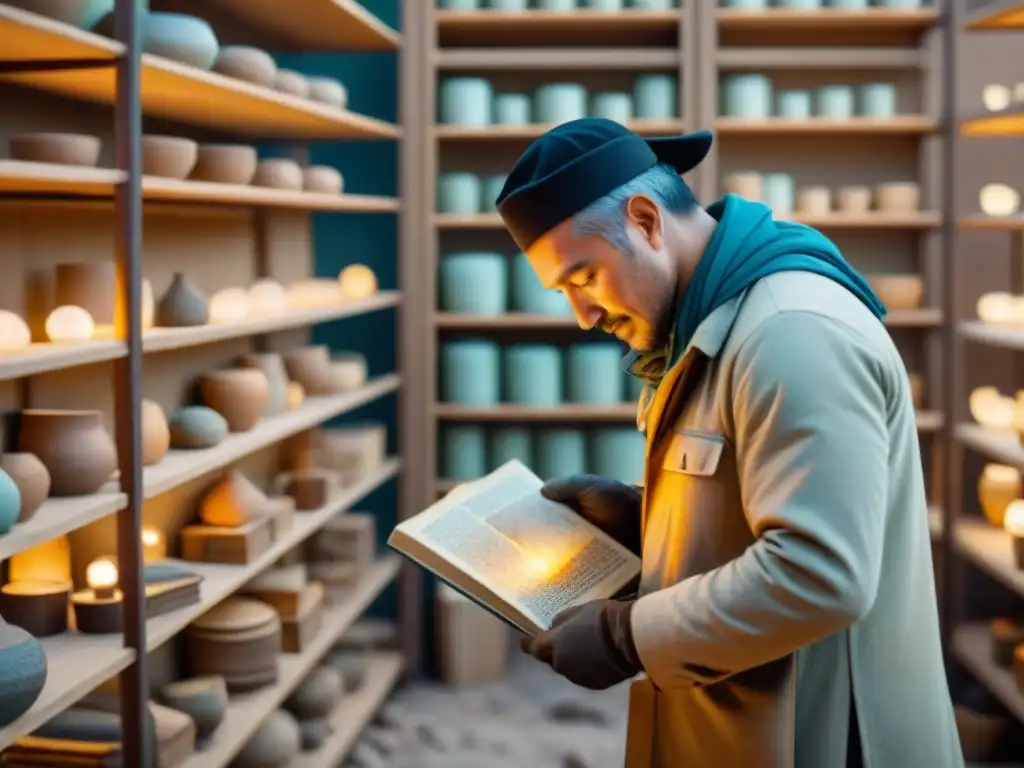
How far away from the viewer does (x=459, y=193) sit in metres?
4.61

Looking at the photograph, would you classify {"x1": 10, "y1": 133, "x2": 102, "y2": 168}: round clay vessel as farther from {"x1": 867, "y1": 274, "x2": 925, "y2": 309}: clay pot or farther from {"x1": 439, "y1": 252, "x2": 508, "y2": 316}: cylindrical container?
{"x1": 867, "y1": 274, "x2": 925, "y2": 309}: clay pot

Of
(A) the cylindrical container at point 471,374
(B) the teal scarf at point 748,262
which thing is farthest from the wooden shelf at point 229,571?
(B) the teal scarf at point 748,262

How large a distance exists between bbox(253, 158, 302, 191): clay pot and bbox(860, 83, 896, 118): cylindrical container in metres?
2.08

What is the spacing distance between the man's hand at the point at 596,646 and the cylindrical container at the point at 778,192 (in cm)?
300

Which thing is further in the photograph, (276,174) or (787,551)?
(276,174)

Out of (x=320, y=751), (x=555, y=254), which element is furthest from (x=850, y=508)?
(x=320, y=751)

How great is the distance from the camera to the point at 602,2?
177 inches

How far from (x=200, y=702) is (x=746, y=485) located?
1894 mm

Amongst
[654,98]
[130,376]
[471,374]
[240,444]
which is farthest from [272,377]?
[654,98]

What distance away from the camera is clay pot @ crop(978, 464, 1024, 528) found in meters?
4.16

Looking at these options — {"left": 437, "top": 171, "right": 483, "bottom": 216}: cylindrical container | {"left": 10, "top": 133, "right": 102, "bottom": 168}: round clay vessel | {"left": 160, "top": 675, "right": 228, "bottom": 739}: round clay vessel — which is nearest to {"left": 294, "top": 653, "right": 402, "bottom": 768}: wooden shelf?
{"left": 160, "top": 675, "right": 228, "bottom": 739}: round clay vessel

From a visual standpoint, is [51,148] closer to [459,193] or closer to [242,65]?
[242,65]

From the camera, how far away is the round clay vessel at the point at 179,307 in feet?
9.52

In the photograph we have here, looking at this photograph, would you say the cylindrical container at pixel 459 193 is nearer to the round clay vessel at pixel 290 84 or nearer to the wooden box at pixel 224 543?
the round clay vessel at pixel 290 84
